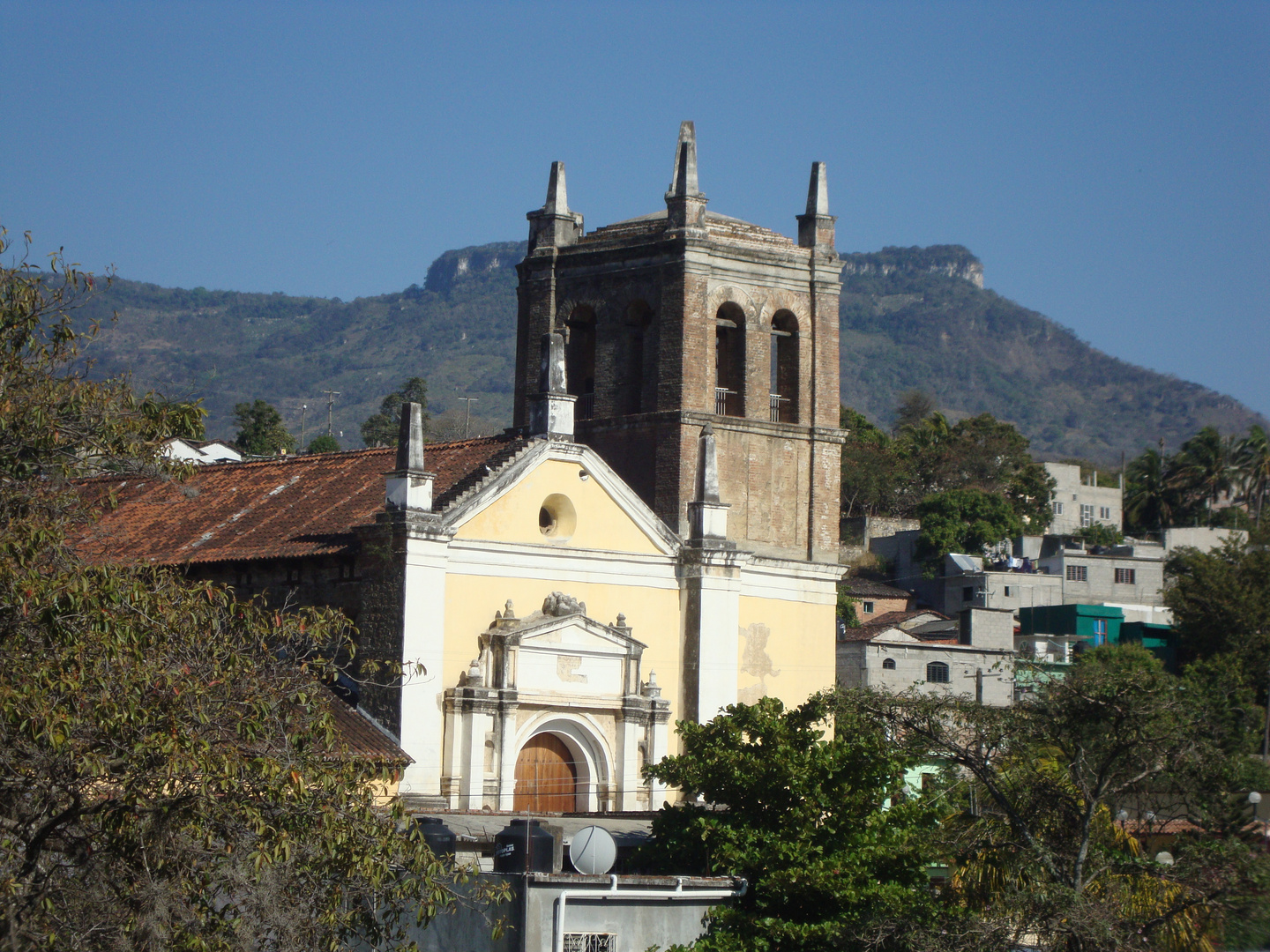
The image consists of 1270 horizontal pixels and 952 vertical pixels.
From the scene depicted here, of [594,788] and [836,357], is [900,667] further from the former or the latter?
[594,788]

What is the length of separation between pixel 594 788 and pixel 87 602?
16.1 m

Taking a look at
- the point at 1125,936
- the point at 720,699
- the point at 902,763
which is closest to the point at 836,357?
the point at 720,699

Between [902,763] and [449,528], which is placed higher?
[449,528]

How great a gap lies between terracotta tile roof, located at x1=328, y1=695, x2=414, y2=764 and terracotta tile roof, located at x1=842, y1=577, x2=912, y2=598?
48.8m

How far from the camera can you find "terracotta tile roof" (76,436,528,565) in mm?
28219

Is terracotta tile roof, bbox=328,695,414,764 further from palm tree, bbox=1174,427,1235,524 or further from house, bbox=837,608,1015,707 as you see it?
palm tree, bbox=1174,427,1235,524

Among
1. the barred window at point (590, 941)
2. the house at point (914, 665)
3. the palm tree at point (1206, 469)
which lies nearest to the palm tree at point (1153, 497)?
the palm tree at point (1206, 469)

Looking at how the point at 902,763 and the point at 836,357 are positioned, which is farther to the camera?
the point at 836,357

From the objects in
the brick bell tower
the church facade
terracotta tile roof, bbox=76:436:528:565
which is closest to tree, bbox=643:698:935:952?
the church facade

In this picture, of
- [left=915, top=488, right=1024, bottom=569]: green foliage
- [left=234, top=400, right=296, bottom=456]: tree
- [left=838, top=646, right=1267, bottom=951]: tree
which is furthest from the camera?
[left=915, top=488, right=1024, bottom=569]: green foliage

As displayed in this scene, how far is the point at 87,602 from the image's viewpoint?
12969 mm

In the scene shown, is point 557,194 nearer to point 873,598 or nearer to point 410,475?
point 410,475

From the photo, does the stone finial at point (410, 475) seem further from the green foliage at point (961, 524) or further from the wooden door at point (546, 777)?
the green foliage at point (961, 524)

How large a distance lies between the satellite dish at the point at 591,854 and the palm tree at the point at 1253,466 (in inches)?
3214
